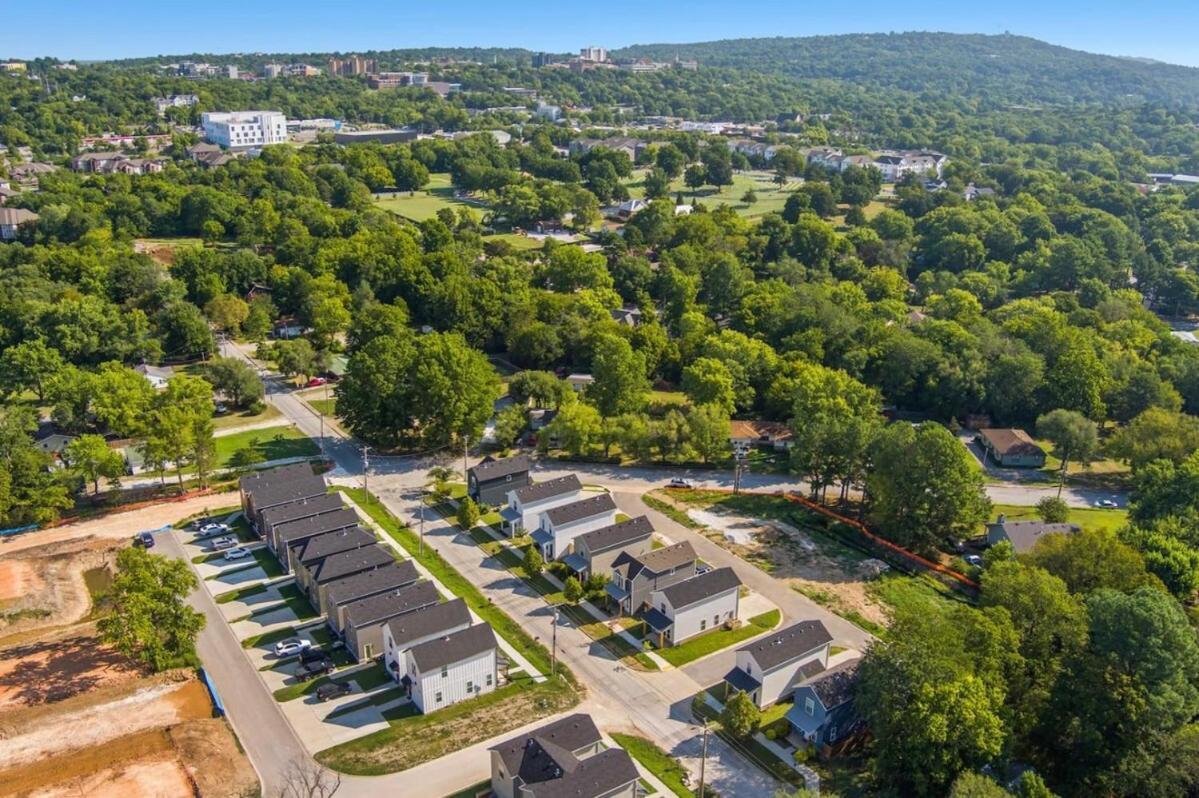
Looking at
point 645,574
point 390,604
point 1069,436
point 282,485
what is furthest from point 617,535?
point 1069,436

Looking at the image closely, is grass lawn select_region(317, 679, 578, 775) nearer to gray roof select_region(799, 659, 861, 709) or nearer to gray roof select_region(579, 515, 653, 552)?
gray roof select_region(579, 515, 653, 552)

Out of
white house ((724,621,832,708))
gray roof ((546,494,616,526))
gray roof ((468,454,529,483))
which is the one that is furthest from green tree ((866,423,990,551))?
gray roof ((468,454,529,483))

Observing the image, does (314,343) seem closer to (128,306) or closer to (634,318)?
(128,306)

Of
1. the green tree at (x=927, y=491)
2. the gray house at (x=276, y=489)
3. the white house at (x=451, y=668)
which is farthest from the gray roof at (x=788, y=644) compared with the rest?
the gray house at (x=276, y=489)

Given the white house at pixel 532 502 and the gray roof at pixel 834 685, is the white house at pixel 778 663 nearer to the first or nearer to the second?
the gray roof at pixel 834 685

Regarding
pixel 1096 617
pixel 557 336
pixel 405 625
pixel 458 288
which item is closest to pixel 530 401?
pixel 557 336
